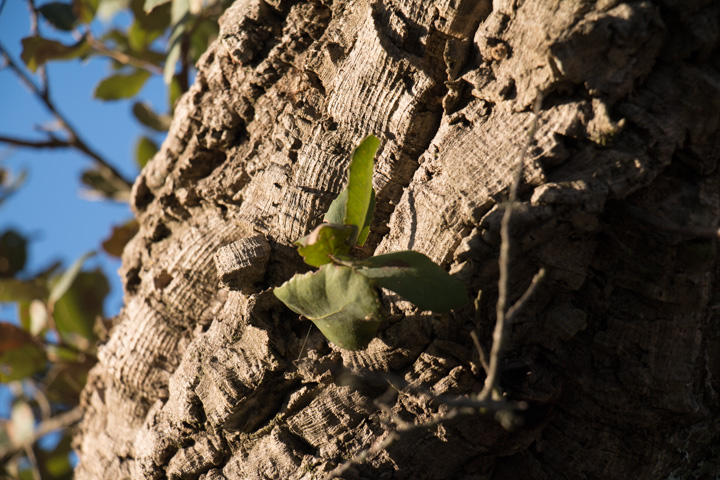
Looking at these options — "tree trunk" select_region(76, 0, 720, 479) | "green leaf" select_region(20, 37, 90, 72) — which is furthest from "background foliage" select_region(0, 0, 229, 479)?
"tree trunk" select_region(76, 0, 720, 479)

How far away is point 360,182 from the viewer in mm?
1127

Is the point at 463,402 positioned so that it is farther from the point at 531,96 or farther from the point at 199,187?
the point at 199,187

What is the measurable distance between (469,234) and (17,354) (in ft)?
7.08

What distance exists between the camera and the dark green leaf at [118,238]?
221 cm

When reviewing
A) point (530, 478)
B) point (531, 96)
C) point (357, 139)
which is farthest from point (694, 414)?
point (357, 139)

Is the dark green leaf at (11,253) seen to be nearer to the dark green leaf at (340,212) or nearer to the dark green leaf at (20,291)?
the dark green leaf at (20,291)

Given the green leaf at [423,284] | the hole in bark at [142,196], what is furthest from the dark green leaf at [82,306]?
the green leaf at [423,284]

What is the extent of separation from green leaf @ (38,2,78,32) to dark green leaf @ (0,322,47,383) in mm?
1283

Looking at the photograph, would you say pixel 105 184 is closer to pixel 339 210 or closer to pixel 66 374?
pixel 66 374

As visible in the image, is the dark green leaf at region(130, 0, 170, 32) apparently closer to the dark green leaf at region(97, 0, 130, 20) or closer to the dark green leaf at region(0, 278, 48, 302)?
the dark green leaf at region(97, 0, 130, 20)

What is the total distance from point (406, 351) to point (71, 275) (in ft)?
5.29

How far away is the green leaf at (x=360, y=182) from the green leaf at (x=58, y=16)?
1.68 meters

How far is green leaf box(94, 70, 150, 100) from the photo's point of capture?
2447 millimetres

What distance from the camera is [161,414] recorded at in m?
1.50
